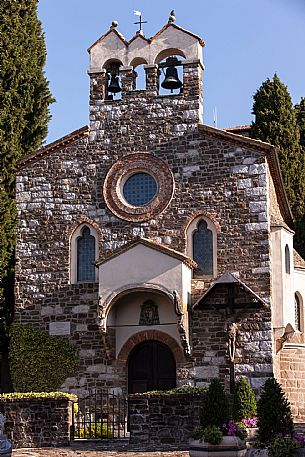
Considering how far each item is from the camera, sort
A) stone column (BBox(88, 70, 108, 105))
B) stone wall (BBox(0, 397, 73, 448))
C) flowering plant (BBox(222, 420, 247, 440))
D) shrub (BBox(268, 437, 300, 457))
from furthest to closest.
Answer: stone column (BBox(88, 70, 108, 105)), stone wall (BBox(0, 397, 73, 448)), flowering plant (BBox(222, 420, 247, 440)), shrub (BBox(268, 437, 300, 457))

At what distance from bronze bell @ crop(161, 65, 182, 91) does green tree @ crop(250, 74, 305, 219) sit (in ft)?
28.1

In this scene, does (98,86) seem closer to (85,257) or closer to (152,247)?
(85,257)

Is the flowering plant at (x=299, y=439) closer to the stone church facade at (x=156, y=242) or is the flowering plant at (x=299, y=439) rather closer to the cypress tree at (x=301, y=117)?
the stone church facade at (x=156, y=242)

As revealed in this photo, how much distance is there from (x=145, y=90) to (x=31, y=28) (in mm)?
6322

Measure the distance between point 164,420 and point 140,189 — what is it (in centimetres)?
843

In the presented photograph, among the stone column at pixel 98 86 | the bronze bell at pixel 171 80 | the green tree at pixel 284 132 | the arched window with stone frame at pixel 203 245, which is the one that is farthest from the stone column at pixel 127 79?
the green tree at pixel 284 132

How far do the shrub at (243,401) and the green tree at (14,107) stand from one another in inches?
310

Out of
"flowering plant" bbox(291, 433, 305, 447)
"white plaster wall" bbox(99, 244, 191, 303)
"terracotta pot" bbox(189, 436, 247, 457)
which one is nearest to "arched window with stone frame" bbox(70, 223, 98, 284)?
"white plaster wall" bbox(99, 244, 191, 303)

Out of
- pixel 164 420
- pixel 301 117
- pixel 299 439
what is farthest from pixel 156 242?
pixel 301 117

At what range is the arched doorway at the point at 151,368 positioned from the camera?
23188 millimetres

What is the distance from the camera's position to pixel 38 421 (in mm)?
18922

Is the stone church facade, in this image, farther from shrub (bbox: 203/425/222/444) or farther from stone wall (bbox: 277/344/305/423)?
shrub (bbox: 203/425/222/444)

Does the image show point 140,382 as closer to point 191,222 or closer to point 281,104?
point 191,222

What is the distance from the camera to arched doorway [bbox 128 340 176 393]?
2319cm
